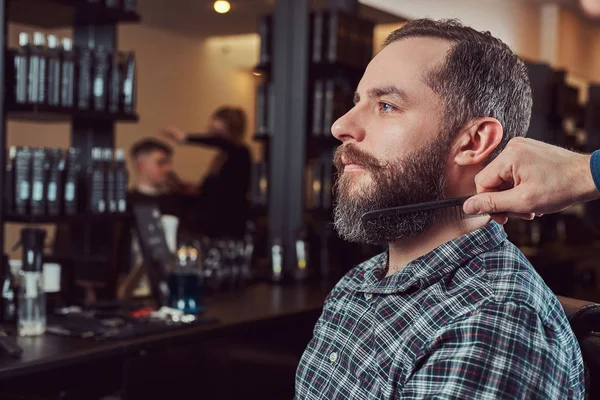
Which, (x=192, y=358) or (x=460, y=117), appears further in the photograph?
(x=192, y=358)

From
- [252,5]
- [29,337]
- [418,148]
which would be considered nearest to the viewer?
[418,148]

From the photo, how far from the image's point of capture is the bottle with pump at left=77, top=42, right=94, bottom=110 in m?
2.79

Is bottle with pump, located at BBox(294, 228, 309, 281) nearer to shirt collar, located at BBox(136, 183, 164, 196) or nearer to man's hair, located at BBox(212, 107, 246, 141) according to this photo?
man's hair, located at BBox(212, 107, 246, 141)

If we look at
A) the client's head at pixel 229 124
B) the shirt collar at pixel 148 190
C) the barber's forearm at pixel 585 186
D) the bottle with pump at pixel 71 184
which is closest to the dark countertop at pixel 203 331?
the bottle with pump at pixel 71 184

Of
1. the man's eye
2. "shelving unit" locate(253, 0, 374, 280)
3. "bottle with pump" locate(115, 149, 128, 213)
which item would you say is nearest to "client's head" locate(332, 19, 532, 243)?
the man's eye

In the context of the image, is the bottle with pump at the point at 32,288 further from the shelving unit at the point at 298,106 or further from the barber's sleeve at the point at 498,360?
the shelving unit at the point at 298,106

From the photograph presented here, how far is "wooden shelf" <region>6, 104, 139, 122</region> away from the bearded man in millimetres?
1572

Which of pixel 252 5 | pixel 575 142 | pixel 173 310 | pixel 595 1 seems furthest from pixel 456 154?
pixel 575 142

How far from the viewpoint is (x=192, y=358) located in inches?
93.6

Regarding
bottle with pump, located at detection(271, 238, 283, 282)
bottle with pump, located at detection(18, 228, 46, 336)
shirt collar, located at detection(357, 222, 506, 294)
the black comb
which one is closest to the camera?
the black comb

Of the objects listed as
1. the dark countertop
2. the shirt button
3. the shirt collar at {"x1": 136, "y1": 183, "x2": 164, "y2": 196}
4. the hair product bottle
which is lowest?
the dark countertop

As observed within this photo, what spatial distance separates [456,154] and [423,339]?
362 millimetres

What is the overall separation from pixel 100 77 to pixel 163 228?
593mm

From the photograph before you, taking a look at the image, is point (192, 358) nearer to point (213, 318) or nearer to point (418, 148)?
point (213, 318)
